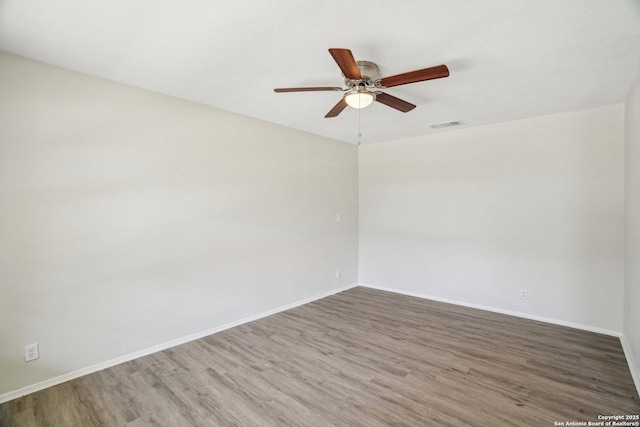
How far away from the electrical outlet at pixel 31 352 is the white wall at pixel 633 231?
444 cm

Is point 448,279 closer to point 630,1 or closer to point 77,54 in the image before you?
point 630,1

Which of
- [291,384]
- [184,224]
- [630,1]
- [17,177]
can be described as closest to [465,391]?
[291,384]

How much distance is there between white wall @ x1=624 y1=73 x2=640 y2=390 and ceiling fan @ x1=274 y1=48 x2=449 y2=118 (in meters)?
1.88

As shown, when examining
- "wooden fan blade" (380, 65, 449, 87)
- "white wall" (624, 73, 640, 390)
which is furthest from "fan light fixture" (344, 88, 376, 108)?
"white wall" (624, 73, 640, 390)

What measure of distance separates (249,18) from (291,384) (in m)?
2.54

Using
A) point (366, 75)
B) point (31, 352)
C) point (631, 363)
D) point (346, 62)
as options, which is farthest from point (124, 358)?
point (631, 363)

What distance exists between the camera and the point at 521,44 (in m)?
2.01

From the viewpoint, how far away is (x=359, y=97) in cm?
230

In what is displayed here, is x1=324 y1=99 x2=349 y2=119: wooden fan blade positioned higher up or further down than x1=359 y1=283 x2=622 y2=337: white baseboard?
higher up

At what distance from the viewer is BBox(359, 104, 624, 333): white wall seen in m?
3.21

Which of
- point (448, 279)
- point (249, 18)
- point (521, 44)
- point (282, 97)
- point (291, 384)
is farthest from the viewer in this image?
point (448, 279)

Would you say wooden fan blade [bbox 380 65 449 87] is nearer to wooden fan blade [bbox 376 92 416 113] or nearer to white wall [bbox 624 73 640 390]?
wooden fan blade [bbox 376 92 416 113]

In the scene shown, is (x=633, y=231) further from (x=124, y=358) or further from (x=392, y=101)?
(x=124, y=358)

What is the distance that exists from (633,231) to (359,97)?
8.54ft
